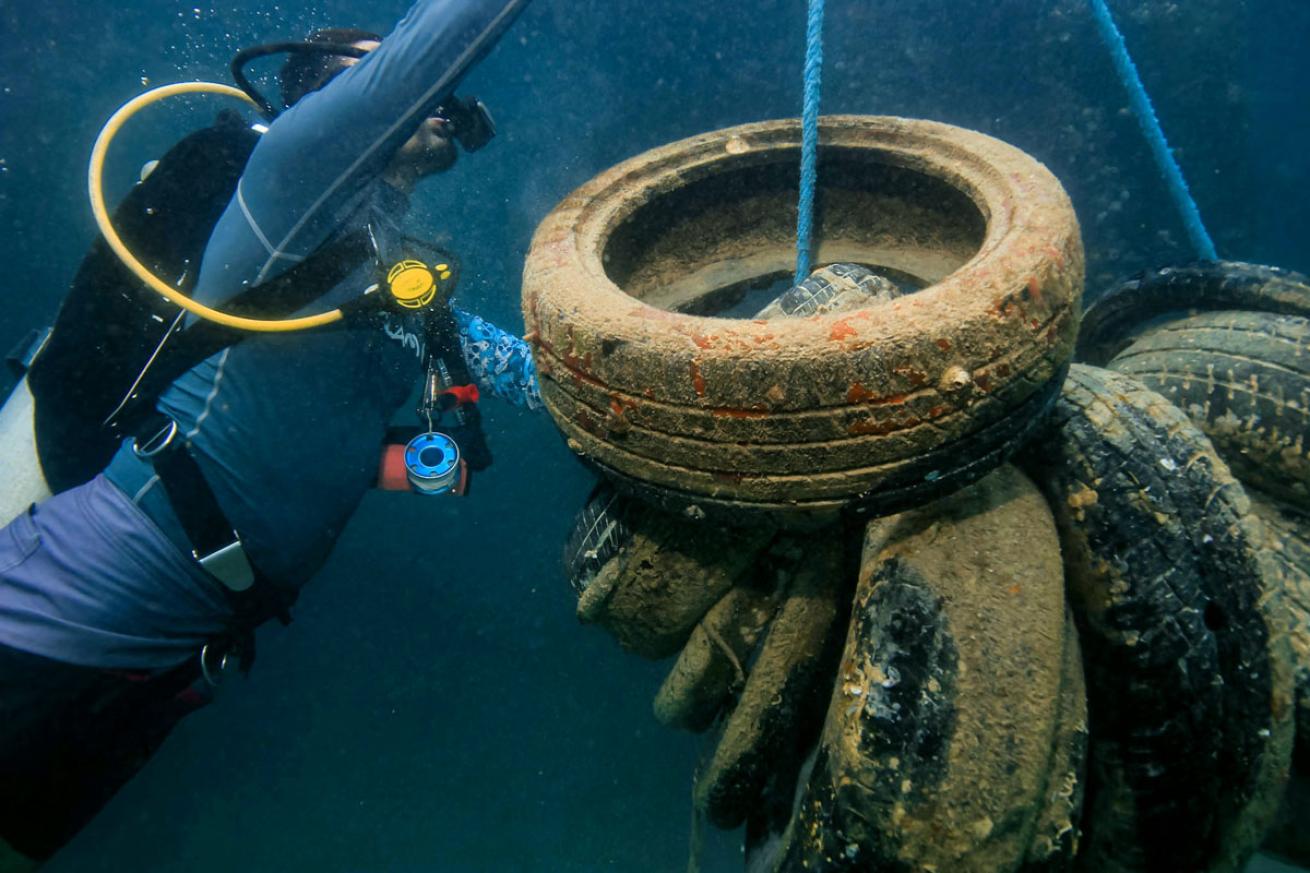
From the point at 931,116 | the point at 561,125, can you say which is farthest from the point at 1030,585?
the point at 561,125

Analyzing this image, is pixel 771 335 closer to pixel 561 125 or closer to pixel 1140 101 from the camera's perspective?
pixel 1140 101

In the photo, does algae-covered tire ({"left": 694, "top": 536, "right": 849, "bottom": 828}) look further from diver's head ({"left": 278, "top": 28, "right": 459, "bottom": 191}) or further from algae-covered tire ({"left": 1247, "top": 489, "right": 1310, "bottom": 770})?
diver's head ({"left": 278, "top": 28, "right": 459, "bottom": 191})

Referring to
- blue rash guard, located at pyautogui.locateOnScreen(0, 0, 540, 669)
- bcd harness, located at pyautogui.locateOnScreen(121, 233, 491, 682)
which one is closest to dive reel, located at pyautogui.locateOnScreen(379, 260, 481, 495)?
blue rash guard, located at pyautogui.locateOnScreen(0, 0, 540, 669)

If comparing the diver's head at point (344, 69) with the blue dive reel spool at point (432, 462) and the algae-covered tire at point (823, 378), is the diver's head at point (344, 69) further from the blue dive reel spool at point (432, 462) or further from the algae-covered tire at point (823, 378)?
the algae-covered tire at point (823, 378)

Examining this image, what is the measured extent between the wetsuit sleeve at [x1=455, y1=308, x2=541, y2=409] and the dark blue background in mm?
2186

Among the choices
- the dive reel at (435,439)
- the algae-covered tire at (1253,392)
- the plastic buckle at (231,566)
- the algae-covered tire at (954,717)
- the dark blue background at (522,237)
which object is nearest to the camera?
the algae-covered tire at (954,717)

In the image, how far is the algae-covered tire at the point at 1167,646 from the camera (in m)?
1.62

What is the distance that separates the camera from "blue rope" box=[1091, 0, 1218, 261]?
11.2 ft

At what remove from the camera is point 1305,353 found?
2.35 meters

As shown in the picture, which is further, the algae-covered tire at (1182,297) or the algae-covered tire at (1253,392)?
the algae-covered tire at (1182,297)

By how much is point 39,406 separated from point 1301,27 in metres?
10.3

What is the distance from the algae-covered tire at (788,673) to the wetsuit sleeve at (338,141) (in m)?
2.32

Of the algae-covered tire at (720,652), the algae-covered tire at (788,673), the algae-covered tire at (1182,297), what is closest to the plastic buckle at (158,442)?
the algae-covered tire at (720,652)

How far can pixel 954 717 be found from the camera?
1371 millimetres
